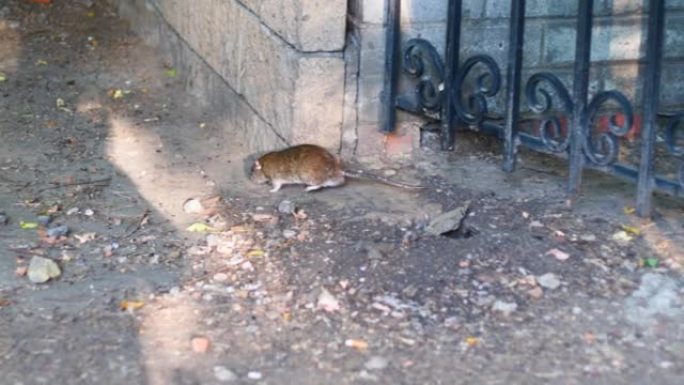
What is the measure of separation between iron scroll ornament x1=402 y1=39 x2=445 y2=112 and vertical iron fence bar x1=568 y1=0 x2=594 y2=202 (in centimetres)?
74

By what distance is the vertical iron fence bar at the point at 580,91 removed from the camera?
514cm

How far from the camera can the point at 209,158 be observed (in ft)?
21.0

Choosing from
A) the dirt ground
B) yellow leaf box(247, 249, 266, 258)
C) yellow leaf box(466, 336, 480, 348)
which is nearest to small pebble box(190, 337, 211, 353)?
the dirt ground

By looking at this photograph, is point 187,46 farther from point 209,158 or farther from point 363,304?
point 363,304

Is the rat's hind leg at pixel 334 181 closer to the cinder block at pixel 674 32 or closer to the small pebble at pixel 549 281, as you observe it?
the small pebble at pixel 549 281

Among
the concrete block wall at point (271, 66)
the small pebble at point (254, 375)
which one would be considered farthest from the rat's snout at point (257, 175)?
the small pebble at point (254, 375)

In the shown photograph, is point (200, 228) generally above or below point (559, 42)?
below

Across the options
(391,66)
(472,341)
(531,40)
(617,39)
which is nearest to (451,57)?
(391,66)

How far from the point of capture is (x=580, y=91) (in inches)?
207

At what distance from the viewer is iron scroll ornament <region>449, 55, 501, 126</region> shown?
5605 mm

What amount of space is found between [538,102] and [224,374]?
7.54ft

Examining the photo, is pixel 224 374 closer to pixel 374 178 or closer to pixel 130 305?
pixel 130 305

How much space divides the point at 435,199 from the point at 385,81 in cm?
64

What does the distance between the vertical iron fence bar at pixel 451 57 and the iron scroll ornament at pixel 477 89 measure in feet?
0.08
